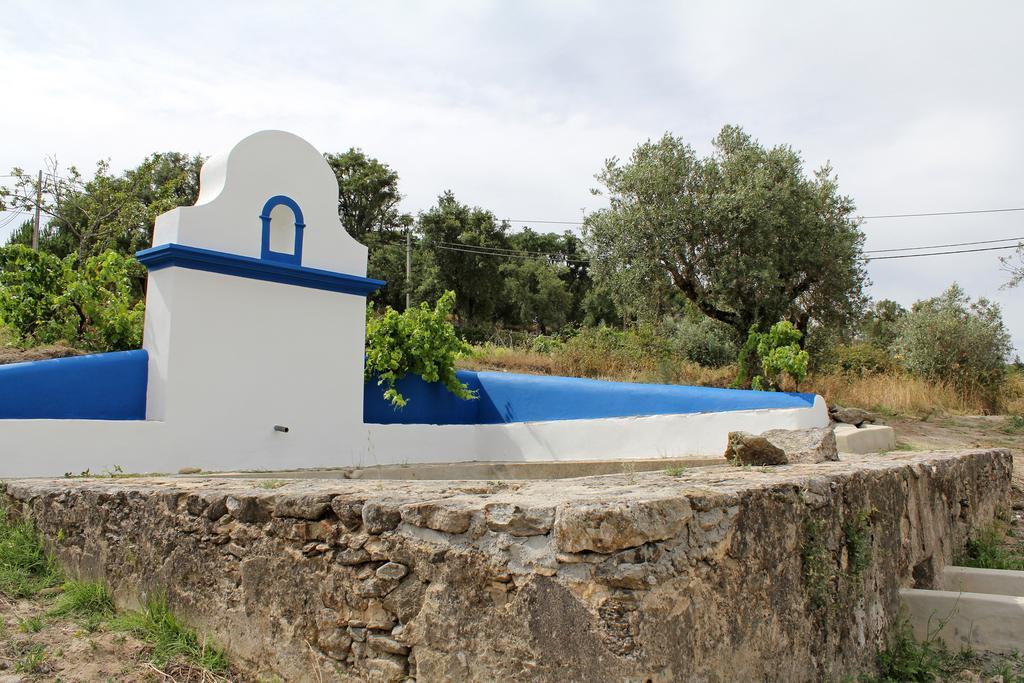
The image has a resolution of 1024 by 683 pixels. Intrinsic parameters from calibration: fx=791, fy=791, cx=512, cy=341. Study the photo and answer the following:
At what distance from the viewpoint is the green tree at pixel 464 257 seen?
2822 centimetres

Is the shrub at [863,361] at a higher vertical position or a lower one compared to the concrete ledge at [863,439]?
higher

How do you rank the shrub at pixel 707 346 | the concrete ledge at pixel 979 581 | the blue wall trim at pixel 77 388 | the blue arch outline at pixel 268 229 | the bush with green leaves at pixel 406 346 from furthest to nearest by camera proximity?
the shrub at pixel 707 346 < the bush with green leaves at pixel 406 346 < the blue arch outline at pixel 268 229 < the blue wall trim at pixel 77 388 < the concrete ledge at pixel 979 581

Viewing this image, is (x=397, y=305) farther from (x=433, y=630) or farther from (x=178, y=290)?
(x=433, y=630)

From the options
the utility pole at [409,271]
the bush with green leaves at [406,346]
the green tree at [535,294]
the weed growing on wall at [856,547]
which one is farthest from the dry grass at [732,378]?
the green tree at [535,294]

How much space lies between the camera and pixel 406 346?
9.43 m

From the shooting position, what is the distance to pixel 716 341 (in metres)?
19.2

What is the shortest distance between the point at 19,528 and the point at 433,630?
3.08 metres

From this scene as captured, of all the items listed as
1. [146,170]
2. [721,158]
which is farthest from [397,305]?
[721,158]

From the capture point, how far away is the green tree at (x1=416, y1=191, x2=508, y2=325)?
28219mm

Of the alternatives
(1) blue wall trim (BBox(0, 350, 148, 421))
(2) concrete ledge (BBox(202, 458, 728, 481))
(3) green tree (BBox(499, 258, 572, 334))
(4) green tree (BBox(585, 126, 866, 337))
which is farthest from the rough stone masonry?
(3) green tree (BBox(499, 258, 572, 334))

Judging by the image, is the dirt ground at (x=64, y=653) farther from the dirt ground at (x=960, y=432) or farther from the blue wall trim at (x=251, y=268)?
the dirt ground at (x=960, y=432)

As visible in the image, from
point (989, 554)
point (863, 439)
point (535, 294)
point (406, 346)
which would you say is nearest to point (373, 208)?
point (535, 294)

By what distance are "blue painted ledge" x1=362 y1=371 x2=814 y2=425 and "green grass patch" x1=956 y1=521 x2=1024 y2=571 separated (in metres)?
2.58

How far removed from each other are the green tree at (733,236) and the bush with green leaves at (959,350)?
348 centimetres
